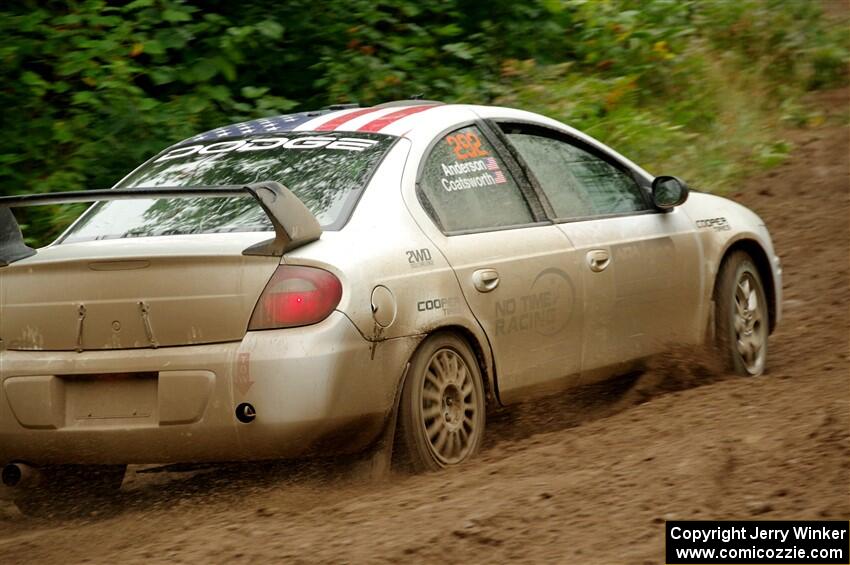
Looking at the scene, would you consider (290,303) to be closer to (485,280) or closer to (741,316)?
(485,280)

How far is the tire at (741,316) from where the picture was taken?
7.21 m

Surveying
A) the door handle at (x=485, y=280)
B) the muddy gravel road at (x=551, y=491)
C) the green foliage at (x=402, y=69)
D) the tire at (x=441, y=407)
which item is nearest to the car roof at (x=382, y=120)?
the door handle at (x=485, y=280)

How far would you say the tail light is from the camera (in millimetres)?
4898

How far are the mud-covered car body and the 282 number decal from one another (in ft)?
0.03

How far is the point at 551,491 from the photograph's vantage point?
181 inches

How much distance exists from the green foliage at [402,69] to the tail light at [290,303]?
4320mm

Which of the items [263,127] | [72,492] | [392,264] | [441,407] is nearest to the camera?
[392,264]

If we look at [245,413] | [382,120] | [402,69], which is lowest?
[245,413]

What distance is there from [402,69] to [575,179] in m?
4.86

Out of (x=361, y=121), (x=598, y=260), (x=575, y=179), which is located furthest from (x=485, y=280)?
(x=575, y=179)

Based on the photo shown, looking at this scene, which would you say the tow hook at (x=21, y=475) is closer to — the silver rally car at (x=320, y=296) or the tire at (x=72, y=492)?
the silver rally car at (x=320, y=296)

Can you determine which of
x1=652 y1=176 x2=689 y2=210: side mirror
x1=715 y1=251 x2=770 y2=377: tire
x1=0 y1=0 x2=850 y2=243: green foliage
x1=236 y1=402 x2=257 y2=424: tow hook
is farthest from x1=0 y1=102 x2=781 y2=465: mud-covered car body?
x1=0 y1=0 x2=850 y2=243: green foliage

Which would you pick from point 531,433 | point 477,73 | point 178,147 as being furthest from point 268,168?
point 477,73

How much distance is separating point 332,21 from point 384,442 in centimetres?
648
